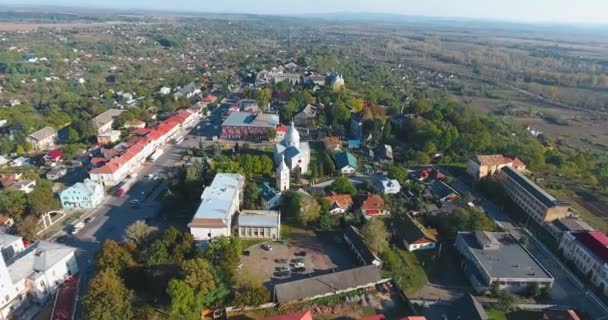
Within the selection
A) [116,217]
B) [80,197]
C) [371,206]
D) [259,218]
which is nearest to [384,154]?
[371,206]

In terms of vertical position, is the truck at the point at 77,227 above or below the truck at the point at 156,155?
below

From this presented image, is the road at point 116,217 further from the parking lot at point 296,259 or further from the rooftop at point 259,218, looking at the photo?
the parking lot at point 296,259

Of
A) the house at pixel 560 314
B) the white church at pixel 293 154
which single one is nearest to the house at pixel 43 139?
the white church at pixel 293 154

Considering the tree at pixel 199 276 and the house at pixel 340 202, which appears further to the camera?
the house at pixel 340 202

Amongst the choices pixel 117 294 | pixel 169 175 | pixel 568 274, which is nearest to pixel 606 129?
pixel 568 274

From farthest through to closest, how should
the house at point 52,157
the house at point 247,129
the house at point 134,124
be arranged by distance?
the house at point 134,124 → the house at point 247,129 → the house at point 52,157

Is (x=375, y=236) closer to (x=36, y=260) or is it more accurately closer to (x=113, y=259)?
(x=113, y=259)
